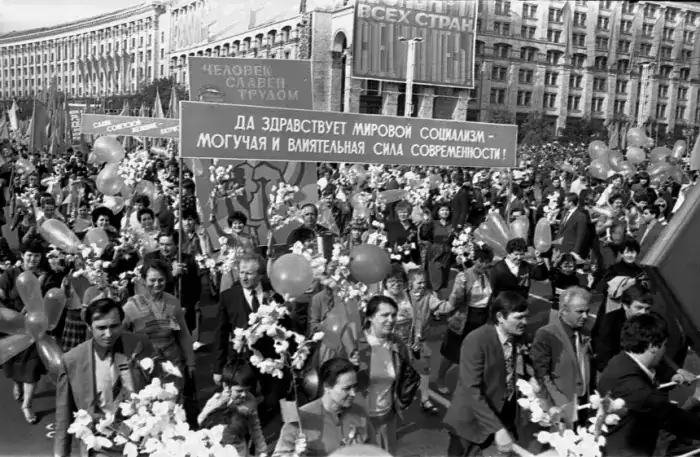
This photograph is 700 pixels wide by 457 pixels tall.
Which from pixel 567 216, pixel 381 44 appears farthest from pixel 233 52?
pixel 567 216

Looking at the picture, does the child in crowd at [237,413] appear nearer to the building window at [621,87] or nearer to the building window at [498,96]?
the building window at [498,96]

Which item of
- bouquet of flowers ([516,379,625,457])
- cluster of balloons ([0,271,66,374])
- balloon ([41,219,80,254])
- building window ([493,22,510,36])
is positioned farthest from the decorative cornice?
bouquet of flowers ([516,379,625,457])

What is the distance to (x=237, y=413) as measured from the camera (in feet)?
10.8

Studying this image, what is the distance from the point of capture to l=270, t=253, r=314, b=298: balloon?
4430 millimetres

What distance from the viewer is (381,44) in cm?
3744

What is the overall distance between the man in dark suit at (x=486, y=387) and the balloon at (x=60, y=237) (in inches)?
132

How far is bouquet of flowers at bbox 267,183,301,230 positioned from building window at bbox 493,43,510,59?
50.2 meters

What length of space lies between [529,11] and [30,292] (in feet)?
182

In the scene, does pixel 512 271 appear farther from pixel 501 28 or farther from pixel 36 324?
pixel 501 28

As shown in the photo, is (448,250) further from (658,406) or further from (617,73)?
(617,73)

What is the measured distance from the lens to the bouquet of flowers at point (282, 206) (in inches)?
291

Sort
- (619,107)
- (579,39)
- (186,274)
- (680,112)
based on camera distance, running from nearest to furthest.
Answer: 1. (186,274)
2. (579,39)
3. (680,112)
4. (619,107)

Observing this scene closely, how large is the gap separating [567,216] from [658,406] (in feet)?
20.3

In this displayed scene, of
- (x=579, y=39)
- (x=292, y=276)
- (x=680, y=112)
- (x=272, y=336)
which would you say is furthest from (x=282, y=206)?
(x=680, y=112)
